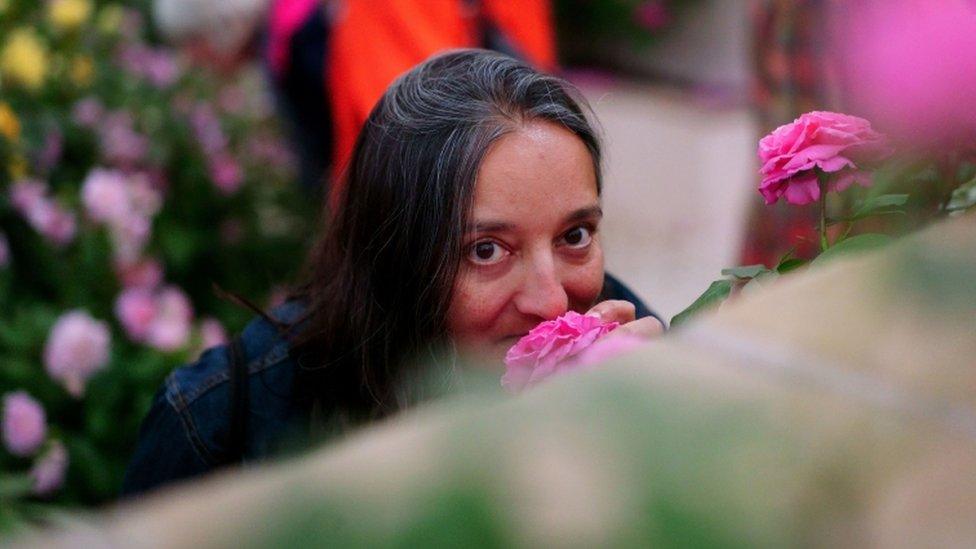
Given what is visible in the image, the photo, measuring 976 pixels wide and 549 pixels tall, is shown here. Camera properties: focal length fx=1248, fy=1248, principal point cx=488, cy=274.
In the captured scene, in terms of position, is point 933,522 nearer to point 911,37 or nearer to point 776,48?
point 911,37

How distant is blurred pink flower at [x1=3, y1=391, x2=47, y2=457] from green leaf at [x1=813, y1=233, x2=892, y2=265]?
6.88 feet

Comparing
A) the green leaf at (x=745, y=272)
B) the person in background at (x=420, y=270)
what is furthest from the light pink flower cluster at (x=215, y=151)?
the green leaf at (x=745, y=272)

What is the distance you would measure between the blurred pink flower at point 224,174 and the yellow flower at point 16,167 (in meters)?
0.73

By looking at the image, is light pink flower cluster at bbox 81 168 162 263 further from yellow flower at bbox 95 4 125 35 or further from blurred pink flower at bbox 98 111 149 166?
yellow flower at bbox 95 4 125 35

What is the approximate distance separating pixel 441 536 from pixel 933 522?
0.27 metres

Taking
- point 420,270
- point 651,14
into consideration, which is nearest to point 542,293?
point 420,270

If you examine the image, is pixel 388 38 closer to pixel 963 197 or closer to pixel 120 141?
pixel 120 141

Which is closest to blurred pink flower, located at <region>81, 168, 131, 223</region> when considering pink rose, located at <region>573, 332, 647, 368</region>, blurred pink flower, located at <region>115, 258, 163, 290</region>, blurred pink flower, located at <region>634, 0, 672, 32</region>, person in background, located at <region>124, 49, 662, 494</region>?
blurred pink flower, located at <region>115, 258, 163, 290</region>

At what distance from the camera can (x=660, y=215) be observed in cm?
574

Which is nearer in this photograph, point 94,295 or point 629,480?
point 629,480

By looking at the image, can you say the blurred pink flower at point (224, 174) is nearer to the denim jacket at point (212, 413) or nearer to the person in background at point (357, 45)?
the person in background at point (357, 45)

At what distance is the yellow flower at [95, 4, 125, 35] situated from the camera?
3885 millimetres

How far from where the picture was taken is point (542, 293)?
1552 millimetres

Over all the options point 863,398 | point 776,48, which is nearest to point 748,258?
point 776,48
